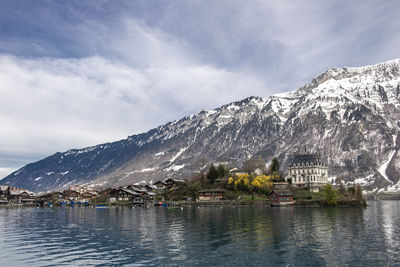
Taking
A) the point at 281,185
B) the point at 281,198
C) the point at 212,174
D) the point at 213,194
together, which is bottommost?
the point at 281,198

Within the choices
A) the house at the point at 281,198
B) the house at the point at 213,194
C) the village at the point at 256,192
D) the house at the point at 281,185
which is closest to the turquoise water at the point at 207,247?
the village at the point at 256,192

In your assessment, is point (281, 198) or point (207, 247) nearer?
point (207, 247)

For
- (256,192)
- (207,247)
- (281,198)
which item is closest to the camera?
(207,247)

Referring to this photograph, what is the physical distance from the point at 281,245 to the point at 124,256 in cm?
2114

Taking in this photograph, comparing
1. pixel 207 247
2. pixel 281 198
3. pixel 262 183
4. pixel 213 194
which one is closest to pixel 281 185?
pixel 262 183

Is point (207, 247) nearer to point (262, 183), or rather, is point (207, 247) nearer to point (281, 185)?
point (262, 183)

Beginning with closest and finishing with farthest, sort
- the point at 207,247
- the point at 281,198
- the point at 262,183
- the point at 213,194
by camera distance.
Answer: the point at 207,247 → the point at 281,198 → the point at 262,183 → the point at 213,194

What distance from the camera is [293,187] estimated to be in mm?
181875

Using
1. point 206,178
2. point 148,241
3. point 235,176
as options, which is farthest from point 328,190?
point 148,241

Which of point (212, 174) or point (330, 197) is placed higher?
point (212, 174)

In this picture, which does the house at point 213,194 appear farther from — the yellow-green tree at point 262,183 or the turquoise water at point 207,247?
the turquoise water at point 207,247

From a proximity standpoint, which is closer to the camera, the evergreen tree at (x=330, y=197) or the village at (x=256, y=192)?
the evergreen tree at (x=330, y=197)

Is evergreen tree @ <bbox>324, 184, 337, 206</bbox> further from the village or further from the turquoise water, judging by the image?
the turquoise water

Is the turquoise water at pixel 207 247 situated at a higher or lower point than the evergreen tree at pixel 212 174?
lower
